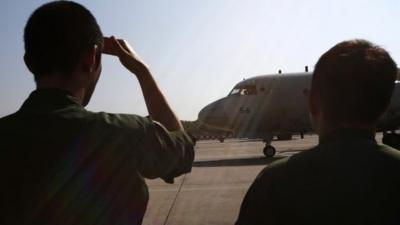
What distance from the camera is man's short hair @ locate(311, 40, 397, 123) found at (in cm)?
180

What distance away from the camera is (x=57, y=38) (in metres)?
1.75

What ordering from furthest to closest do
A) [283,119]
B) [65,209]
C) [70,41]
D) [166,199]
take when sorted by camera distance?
[283,119] < [166,199] < [70,41] < [65,209]

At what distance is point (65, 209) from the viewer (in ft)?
5.35

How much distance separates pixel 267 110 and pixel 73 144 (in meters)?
19.4

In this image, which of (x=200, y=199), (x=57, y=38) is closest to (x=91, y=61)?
(x=57, y=38)

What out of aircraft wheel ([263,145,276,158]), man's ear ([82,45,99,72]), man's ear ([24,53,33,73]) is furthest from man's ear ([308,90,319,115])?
aircraft wheel ([263,145,276,158])

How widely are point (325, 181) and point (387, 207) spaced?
225 mm

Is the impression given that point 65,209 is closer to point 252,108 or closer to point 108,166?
point 108,166

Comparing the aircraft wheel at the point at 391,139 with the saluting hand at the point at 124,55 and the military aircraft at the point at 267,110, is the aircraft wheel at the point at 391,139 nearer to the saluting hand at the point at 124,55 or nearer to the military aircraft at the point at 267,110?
the military aircraft at the point at 267,110

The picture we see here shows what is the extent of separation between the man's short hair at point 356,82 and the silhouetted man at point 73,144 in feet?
1.91

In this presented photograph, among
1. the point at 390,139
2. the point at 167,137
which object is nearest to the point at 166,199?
the point at 167,137

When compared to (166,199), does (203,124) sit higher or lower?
lower

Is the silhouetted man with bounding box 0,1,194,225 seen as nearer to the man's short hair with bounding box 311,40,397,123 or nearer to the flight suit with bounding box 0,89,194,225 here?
the flight suit with bounding box 0,89,194,225

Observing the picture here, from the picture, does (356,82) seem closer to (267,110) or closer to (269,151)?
(267,110)
